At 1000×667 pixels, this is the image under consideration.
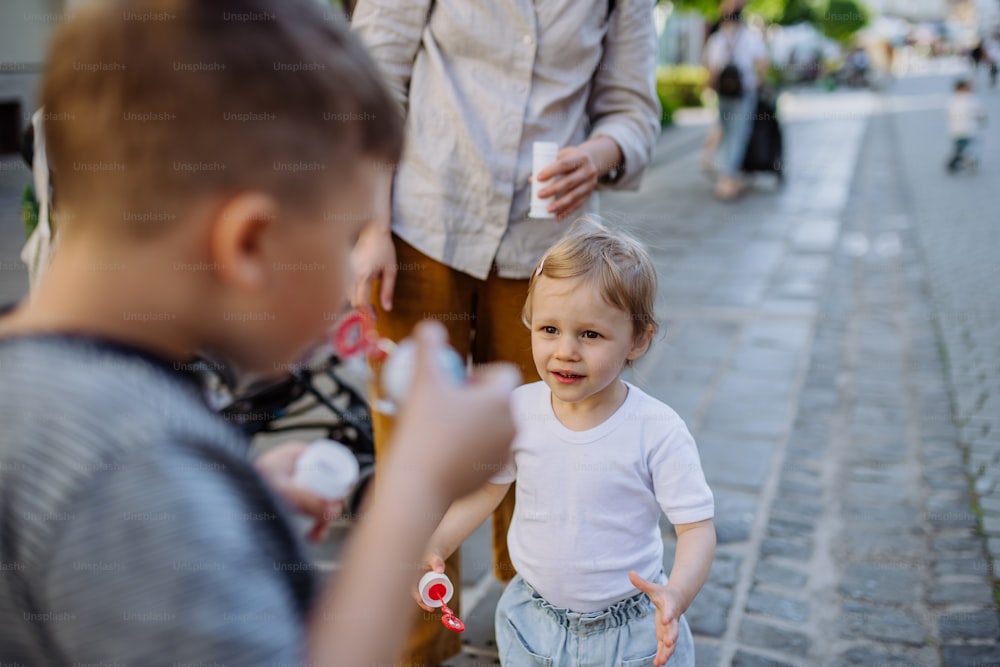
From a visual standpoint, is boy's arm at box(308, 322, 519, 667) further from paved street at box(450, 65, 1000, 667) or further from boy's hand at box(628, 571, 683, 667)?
paved street at box(450, 65, 1000, 667)

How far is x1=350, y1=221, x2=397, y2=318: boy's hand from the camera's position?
2.24 meters

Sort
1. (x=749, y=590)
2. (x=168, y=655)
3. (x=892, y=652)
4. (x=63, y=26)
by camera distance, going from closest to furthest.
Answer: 1. (x=168, y=655)
2. (x=63, y=26)
3. (x=892, y=652)
4. (x=749, y=590)

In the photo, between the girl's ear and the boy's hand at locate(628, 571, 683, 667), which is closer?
the boy's hand at locate(628, 571, 683, 667)

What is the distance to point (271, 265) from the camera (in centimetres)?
87

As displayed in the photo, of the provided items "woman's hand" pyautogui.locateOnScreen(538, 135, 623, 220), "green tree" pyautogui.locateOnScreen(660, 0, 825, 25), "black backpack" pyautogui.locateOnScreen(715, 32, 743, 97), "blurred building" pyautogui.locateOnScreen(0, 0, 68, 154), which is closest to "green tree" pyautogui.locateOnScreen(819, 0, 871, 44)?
"green tree" pyautogui.locateOnScreen(660, 0, 825, 25)

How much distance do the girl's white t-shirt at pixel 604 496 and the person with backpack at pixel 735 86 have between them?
954 centimetres

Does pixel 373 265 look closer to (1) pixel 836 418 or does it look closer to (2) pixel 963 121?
(1) pixel 836 418

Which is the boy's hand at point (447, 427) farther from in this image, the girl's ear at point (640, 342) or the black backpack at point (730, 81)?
the black backpack at point (730, 81)

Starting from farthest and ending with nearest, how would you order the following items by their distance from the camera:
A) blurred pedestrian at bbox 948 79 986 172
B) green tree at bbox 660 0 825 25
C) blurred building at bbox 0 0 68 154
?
green tree at bbox 660 0 825 25 → blurred pedestrian at bbox 948 79 986 172 → blurred building at bbox 0 0 68 154

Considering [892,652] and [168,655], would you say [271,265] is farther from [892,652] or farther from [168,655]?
[892,652]

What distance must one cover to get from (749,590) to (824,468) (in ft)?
3.67

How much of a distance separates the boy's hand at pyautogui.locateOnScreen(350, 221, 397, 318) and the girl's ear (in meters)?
0.63

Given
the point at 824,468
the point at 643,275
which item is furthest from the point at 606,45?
the point at 824,468

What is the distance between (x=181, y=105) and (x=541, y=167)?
140 centimetres
